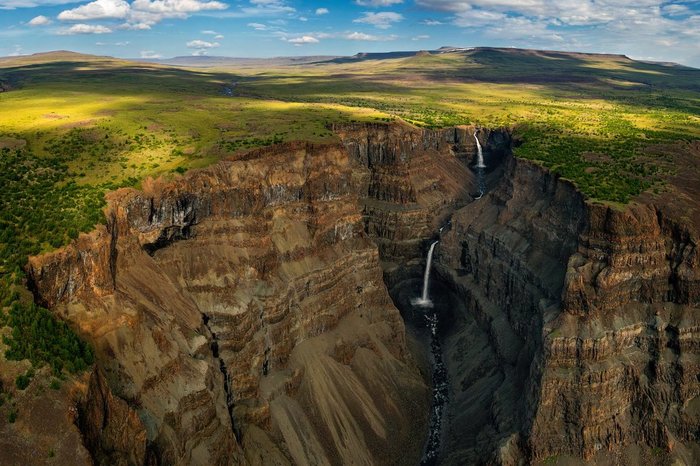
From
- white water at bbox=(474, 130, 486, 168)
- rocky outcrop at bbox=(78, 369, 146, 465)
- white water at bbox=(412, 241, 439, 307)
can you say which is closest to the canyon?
rocky outcrop at bbox=(78, 369, 146, 465)

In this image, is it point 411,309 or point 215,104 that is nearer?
point 411,309

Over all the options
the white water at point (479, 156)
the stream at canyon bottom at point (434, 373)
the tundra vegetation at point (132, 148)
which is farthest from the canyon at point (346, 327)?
the white water at point (479, 156)

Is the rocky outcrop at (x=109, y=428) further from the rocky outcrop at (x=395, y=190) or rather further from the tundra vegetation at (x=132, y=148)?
the rocky outcrop at (x=395, y=190)

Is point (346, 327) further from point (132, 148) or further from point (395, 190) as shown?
point (132, 148)

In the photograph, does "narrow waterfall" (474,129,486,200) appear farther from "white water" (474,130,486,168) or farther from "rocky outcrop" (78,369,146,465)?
"rocky outcrop" (78,369,146,465)

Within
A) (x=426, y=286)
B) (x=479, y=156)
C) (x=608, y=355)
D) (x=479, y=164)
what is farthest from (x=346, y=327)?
(x=479, y=156)

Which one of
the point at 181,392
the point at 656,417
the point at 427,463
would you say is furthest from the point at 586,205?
the point at 181,392

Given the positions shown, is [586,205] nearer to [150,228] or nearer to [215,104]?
[150,228]
